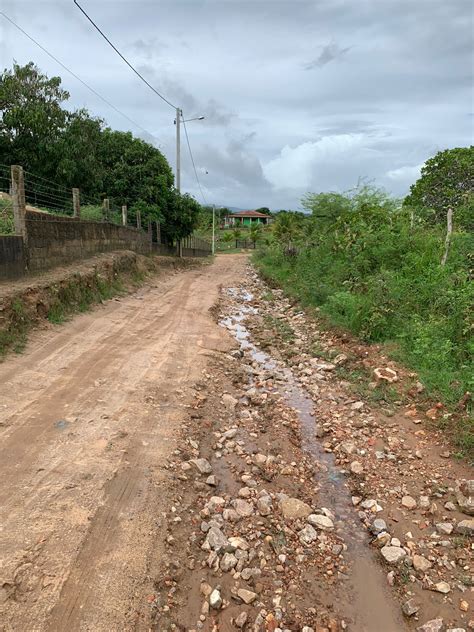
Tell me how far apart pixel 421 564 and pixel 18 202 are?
8.84m

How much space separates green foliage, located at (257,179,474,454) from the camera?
6.05m

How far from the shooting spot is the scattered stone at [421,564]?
3129 millimetres

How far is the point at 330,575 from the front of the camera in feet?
10.1

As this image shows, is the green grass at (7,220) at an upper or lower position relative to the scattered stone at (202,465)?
upper

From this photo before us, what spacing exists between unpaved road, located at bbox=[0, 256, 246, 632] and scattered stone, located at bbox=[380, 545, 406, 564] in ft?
5.63

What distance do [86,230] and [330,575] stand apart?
463 inches

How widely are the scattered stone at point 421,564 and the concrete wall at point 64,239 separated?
8609 millimetres

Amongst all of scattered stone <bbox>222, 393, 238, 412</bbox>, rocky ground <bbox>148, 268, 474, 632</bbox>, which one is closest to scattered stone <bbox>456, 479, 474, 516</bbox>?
rocky ground <bbox>148, 268, 474, 632</bbox>

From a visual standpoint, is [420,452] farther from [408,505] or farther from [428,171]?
[428,171]

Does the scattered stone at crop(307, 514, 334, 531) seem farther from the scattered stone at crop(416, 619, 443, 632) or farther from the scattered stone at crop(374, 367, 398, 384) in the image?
the scattered stone at crop(374, 367, 398, 384)

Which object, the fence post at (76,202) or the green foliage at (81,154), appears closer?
the fence post at (76,202)

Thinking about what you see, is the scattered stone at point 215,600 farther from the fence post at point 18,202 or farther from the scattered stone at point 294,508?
the fence post at point 18,202

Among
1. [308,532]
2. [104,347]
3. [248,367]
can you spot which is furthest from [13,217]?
[308,532]

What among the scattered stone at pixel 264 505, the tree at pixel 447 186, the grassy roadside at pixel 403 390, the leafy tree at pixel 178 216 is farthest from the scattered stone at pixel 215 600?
the leafy tree at pixel 178 216
